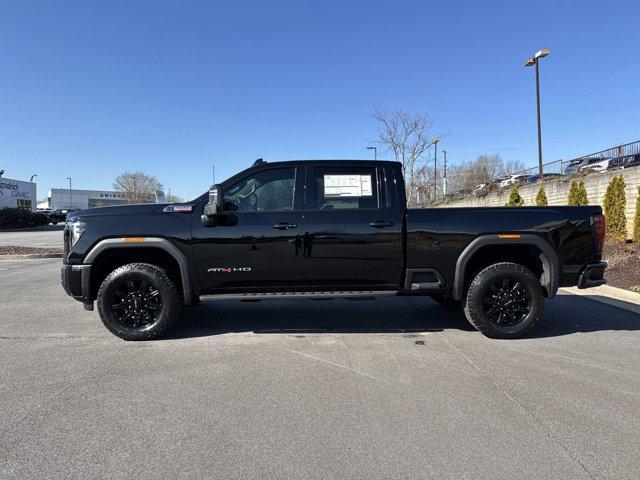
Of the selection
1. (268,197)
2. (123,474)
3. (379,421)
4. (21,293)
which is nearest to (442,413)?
(379,421)

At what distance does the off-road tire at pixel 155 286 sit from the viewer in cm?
490

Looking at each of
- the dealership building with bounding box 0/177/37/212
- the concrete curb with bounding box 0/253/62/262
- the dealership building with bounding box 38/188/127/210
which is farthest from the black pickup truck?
the dealership building with bounding box 38/188/127/210

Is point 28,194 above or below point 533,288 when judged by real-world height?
above

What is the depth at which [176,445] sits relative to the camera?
2844 millimetres

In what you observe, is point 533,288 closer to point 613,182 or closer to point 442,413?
point 442,413

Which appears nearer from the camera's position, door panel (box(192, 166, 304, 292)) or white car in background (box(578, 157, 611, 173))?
door panel (box(192, 166, 304, 292))

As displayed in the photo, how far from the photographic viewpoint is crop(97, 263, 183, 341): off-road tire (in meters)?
4.90

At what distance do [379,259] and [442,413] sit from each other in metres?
2.09

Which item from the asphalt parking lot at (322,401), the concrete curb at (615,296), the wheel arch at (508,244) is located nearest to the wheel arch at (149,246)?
the asphalt parking lot at (322,401)

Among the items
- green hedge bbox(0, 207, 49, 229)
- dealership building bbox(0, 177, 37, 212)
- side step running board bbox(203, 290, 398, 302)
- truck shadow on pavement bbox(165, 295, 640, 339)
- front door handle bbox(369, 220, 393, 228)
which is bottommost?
truck shadow on pavement bbox(165, 295, 640, 339)

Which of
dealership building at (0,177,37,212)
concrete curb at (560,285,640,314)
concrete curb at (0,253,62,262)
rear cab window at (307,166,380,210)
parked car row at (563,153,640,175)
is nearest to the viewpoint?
rear cab window at (307,166,380,210)

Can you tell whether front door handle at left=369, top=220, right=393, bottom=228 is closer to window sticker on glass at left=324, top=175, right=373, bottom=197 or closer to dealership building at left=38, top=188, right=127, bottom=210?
window sticker on glass at left=324, top=175, right=373, bottom=197

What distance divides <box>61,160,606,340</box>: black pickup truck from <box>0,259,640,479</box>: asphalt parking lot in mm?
550

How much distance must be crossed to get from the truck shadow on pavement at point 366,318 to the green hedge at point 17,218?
117 feet
